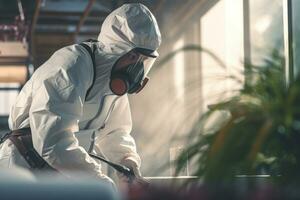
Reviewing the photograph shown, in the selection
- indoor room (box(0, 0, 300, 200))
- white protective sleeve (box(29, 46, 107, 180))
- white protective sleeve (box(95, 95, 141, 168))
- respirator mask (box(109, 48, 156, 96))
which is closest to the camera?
indoor room (box(0, 0, 300, 200))

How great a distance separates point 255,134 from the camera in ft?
3.91

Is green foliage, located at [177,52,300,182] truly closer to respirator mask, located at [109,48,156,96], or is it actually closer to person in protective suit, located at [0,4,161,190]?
person in protective suit, located at [0,4,161,190]

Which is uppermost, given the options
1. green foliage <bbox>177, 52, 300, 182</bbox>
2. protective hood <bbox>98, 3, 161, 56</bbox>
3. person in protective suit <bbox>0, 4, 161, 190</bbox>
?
protective hood <bbox>98, 3, 161, 56</bbox>

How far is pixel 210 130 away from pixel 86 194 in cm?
51

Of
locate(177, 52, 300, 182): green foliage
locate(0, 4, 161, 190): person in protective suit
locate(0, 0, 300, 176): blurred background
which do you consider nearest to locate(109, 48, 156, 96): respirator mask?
locate(0, 4, 161, 190): person in protective suit

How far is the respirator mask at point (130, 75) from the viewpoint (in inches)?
105

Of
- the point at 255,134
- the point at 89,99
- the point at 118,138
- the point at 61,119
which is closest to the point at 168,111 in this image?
the point at 255,134

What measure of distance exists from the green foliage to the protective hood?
139 centimetres

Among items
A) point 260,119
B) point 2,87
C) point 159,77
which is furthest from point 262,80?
point 2,87

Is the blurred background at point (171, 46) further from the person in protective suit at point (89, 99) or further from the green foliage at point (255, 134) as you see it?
the person in protective suit at point (89, 99)

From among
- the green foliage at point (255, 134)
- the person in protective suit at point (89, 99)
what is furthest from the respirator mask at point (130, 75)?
the green foliage at point (255, 134)

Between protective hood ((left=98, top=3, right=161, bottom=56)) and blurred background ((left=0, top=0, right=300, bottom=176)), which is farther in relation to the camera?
protective hood ((left=98, top=3, right=161, bottom=56))

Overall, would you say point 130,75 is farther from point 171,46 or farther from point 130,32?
point 171,46

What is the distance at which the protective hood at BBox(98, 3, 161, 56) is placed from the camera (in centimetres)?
269
